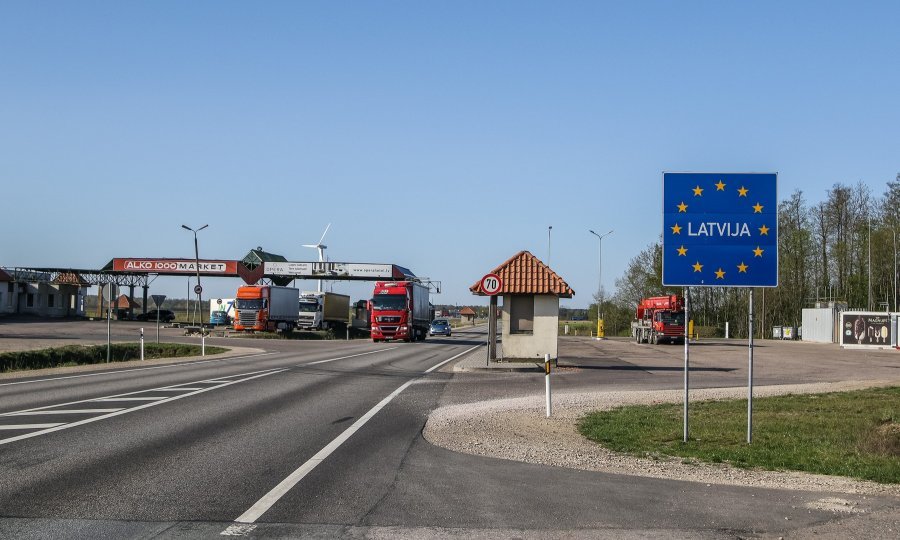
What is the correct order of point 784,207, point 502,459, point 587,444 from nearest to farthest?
point 502,459 → point 587,444 → point 784,207

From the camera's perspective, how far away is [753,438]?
12961mm

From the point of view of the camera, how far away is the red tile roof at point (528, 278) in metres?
30.7

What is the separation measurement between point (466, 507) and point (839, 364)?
108ft

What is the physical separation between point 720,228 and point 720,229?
15 millimetres

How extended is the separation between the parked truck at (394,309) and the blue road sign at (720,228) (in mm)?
39173

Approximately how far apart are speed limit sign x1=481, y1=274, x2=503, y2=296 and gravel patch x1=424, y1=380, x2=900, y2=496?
31.3 feet

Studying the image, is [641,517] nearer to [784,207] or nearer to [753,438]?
[753,438]

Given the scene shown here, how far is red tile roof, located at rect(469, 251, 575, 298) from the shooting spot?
101 ft

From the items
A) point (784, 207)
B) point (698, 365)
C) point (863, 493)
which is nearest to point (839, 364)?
point (698, 365)

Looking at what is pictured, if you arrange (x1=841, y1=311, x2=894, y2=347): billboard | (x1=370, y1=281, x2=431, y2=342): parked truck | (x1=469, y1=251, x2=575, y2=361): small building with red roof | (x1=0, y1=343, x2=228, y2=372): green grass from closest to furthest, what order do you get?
(x1=469, y1=251, x2=575, y2=361): small building with red roof, (x1=0, y1=343, x2=228, y2=372): green grass, (x1=370, y1=281, x2=431, y2=342): parked truck, (x1=841, y1=311, x2=894, y2=347): billboard

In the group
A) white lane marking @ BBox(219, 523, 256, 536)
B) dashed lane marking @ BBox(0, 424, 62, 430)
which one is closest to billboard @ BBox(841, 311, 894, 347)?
dashed lane marking @ BBox(0, 424, 62, 430)

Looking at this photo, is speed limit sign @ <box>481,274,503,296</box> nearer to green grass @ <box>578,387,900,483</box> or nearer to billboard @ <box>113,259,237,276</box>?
green grass @ <box>578,387,900,483</box>

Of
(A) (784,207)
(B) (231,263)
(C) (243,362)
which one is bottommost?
(C) (243,362)

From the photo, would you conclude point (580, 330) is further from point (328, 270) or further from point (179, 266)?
point (179, 266)
